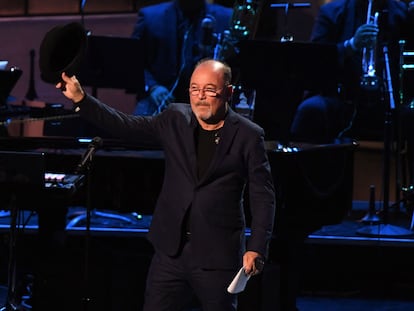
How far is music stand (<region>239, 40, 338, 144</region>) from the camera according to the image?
20.5ft

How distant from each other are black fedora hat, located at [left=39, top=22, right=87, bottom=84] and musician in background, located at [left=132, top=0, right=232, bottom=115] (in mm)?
4079

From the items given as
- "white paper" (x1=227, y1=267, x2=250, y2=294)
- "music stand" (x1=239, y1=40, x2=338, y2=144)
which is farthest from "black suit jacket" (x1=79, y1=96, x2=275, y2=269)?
"music stand" (x1=239, y1=40, x2=338, y2=144)

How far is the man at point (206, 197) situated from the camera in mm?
4074

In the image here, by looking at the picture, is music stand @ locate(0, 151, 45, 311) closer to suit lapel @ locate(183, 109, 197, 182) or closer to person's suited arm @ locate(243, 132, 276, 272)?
suit lapel @ locate(183, 109, 197, 182)

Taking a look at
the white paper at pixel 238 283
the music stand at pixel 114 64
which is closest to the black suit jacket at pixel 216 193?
the white paper at pixel 238 283

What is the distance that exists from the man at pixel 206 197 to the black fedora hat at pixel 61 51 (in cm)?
6

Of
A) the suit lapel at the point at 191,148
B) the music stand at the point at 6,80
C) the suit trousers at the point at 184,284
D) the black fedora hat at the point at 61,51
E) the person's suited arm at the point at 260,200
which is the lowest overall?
the suit trousers at the point at 184,284

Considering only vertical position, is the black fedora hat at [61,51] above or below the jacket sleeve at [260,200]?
above

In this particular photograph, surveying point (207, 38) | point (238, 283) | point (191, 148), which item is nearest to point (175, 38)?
point (207, 38)

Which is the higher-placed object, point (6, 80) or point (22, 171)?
point (6, 80)

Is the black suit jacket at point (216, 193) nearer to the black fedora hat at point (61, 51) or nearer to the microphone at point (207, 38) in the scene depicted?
the black fedora hat at point (61, 51)

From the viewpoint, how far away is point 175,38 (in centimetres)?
855

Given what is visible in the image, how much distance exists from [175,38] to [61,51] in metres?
4.51

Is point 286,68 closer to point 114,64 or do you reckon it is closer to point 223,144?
point 114,64
